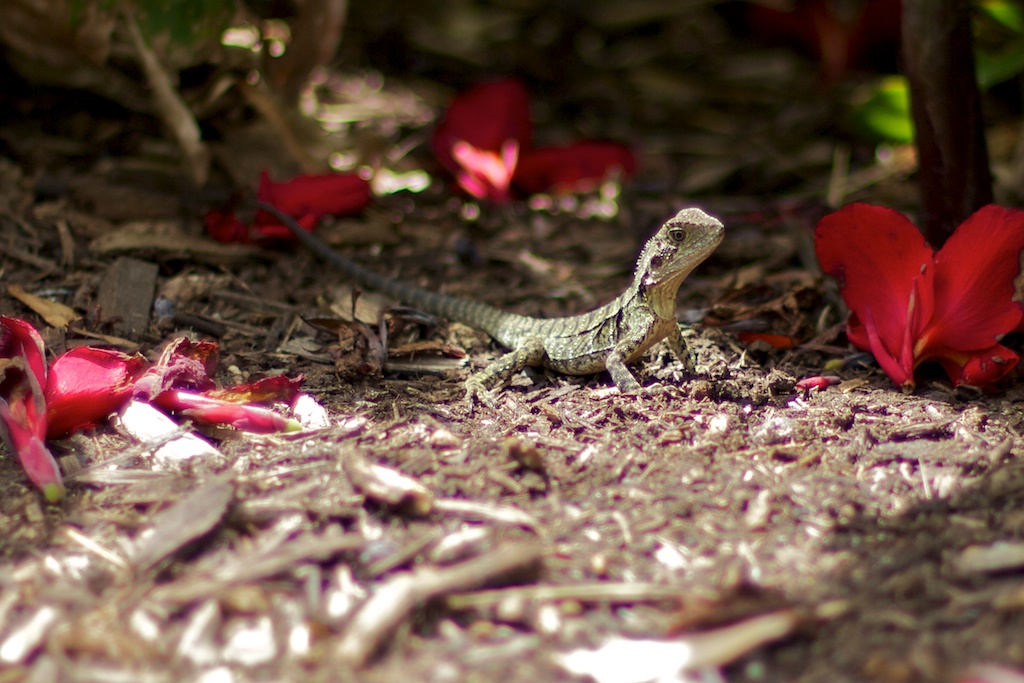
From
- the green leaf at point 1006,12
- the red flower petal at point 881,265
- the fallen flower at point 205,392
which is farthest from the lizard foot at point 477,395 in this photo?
the green leaf at point 1006,12

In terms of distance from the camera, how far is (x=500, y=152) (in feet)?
15.5

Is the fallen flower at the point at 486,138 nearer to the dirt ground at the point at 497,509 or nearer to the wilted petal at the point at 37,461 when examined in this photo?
the dirt ground at the point at 497,509

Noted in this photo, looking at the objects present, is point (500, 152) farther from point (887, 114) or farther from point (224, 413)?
point (224, 413)

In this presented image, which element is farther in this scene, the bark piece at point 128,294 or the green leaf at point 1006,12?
the green leaf at point 1006,12

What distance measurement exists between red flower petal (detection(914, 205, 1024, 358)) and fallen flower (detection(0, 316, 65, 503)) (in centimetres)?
273

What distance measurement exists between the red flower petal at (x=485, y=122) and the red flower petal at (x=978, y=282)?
2.44 meters

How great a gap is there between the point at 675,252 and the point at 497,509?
1.49 metres

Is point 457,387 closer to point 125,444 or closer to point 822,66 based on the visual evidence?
point 125,444

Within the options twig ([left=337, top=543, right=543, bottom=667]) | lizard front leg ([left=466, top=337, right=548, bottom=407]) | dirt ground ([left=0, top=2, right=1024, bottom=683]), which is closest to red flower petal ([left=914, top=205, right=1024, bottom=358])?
dirt ground ([left=0, top=2, right=1024, bottom=683])

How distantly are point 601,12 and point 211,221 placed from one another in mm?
3634

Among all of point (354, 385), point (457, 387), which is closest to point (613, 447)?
point (457, 387)

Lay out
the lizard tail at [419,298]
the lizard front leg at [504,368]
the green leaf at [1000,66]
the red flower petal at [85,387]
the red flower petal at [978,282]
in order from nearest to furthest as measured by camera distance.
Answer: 1. the red flower petal at [85,387]
2. the red flower petal at [978,282]
3. the lizard front leg at [504,368]
4. the lizard tail at [419,298]
5. the green leaf at [1000,66]

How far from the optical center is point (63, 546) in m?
2.32

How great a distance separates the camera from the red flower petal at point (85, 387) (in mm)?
2711
